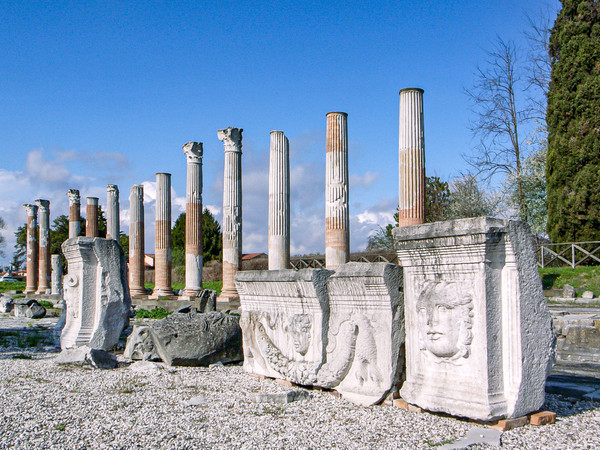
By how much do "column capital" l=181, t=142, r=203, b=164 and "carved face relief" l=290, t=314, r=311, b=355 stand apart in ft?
47.6

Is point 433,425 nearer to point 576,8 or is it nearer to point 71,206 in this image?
point 576,8

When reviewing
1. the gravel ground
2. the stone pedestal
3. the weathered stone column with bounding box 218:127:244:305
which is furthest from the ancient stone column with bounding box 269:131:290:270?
the gravel ground

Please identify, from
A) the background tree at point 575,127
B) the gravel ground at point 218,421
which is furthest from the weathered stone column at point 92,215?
the gravel ground at point 218,421

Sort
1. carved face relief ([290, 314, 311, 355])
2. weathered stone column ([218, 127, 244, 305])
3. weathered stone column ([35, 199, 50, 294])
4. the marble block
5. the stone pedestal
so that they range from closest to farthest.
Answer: the marble block
carved face relief ([290, 314, 311, 355])
the stone pedestal
weathered stone column ([218, 127, 244, 305])
weathered stone column ([35, 199, 50, 294])

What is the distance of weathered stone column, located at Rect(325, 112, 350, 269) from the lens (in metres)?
14.8

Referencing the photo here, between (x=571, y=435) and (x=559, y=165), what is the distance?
639 inches

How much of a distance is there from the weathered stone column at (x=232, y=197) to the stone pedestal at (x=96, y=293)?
8806 millimetres

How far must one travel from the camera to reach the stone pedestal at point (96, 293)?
930 cm

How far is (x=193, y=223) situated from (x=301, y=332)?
45.7 ft

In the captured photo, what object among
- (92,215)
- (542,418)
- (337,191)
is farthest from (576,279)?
(92,215)

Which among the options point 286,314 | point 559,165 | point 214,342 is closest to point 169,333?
point 214,342

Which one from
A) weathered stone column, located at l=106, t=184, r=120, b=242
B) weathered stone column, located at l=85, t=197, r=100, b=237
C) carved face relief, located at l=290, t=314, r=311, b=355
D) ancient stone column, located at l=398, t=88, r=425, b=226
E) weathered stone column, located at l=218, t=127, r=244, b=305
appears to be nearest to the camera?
carved face relief, located at l=290, t=314, r=311, b=355

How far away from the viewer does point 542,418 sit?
181 inches

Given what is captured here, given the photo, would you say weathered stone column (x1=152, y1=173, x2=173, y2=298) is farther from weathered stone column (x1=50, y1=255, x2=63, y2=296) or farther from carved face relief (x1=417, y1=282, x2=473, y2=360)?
carved face relief (x1=417, y1=282, x2=473, y2=360)
